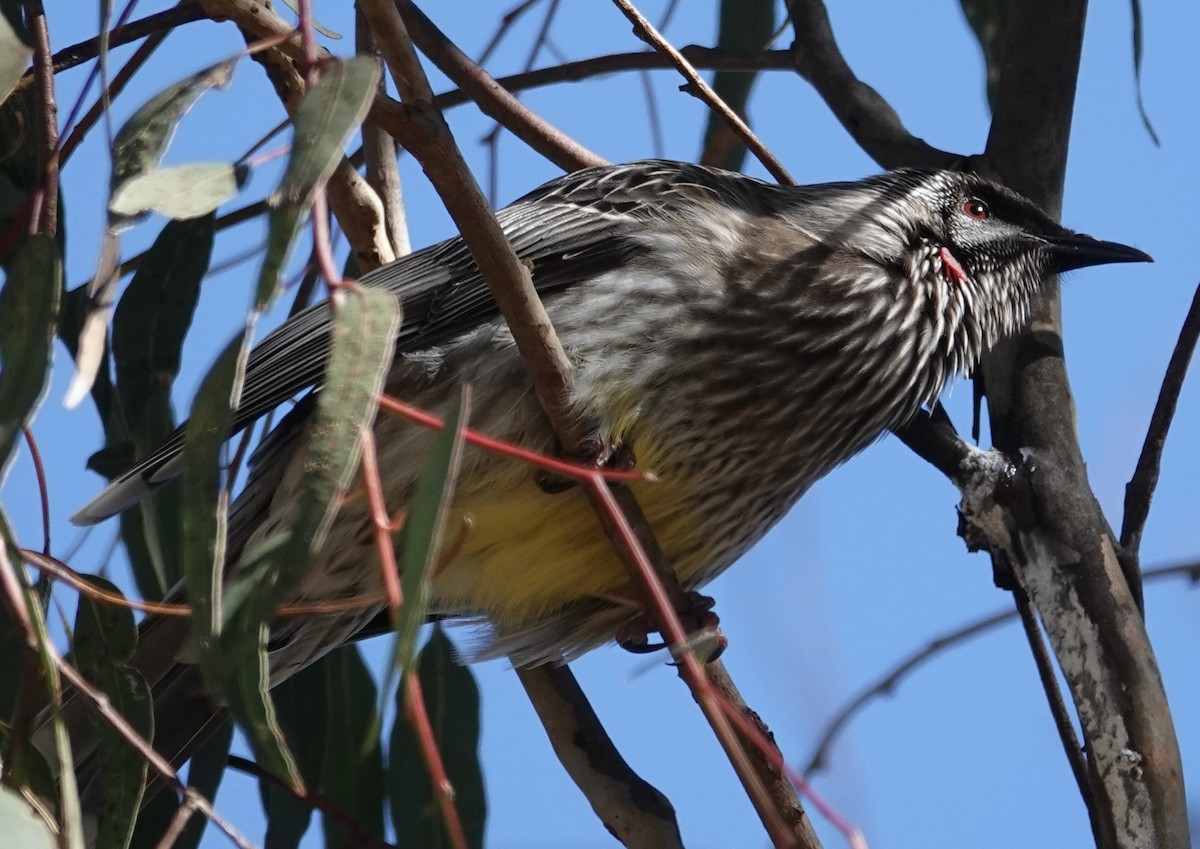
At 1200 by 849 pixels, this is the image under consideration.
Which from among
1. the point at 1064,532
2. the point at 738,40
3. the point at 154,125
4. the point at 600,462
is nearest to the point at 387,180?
the point at 738,40

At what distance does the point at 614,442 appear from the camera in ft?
7.02

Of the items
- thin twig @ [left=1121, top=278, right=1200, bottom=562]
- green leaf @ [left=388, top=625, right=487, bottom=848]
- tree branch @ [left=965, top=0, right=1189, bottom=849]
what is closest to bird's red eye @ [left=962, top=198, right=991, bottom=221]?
tree branch @ [left=965, top=0, right=1189, bottom=849]

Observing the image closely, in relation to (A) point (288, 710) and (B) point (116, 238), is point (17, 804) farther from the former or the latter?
(A) point (288, 710)

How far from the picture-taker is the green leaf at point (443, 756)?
2406 millimetres

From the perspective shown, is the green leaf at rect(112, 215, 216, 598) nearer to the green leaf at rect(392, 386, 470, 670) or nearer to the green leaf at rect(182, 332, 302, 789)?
the green leaf at rect(182, 332, 302, 789)

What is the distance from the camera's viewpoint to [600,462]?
2.07 metres

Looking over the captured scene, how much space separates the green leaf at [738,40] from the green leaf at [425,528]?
186 centimetres

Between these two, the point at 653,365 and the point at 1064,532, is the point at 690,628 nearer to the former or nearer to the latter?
the point at 653,365

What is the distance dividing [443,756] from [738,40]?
1.53 meters

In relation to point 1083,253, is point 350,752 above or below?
below

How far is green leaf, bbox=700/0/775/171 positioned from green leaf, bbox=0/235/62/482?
1719 mm

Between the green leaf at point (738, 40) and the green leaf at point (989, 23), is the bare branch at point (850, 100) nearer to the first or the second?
the green leaf at point (738, 40)

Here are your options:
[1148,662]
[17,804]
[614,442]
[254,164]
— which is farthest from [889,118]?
[17,804]

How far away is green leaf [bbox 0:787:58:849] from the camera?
1.15 metres
